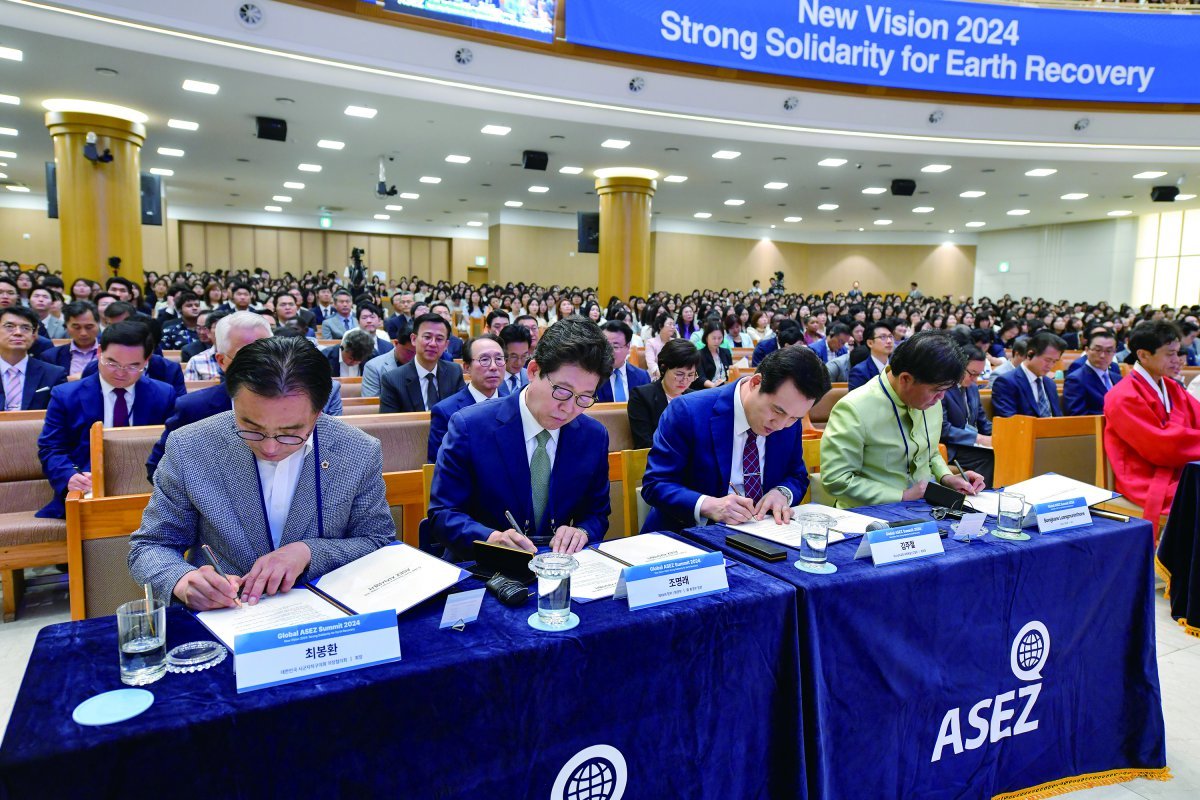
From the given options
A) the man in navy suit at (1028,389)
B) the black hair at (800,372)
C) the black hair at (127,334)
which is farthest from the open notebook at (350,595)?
the man in navy suit at (1028,389)

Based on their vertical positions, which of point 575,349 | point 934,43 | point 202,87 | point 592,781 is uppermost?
point 934,43

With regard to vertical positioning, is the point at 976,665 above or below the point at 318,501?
below

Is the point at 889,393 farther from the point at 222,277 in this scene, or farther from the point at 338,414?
the point at 222,277

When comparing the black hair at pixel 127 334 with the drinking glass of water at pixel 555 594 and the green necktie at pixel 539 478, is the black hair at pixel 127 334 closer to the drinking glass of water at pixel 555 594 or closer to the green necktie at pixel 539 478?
the green necktie at pixel 539 478

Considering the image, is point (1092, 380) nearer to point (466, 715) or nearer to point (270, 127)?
point (466, 715)

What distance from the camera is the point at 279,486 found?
155 cm

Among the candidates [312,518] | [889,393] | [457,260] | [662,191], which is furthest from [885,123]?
[457,260]

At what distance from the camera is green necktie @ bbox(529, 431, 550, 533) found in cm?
195

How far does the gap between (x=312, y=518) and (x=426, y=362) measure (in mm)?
2731

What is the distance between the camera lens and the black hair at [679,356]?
359 centimetres

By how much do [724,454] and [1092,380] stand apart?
158 inches

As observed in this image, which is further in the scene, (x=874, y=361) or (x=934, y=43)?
(x=934, y=43)

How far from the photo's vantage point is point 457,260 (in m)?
25.0

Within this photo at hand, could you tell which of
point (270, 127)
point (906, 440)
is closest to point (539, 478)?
point (906, 440)
